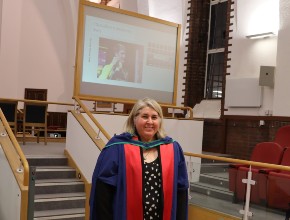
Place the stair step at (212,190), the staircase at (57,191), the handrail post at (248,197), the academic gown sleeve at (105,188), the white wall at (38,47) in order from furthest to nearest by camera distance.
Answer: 1. the white wall at (38,47)
2. the staircase at (57,191)
3. the stair step at (212,190)
4. the handrail post at (248,197)
5. the academic gown sleeve at (105,188)

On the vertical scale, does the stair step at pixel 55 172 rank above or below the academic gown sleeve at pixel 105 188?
below

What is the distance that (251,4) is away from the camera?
27.2ft

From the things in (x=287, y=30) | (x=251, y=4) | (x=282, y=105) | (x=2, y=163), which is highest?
(x=251, y=4)

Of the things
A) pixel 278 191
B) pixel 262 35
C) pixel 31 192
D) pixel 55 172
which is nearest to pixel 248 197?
pixel 278 191

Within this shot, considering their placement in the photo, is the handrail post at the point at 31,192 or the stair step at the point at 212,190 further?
the stair step at the point at 212,190

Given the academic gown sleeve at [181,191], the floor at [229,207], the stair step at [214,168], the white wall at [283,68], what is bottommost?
the floor at [229,207]

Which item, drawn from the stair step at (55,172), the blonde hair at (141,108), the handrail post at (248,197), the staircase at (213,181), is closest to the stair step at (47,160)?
the stair step at (55,172)

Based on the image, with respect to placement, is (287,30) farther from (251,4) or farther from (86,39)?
(86,39)

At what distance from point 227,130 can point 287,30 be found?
8.29 feet

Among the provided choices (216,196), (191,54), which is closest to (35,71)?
(191,54)

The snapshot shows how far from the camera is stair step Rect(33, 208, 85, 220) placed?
494cm

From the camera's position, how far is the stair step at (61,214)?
4938 mm

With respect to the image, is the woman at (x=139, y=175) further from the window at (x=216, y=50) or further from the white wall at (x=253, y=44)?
the window at (x=216, y=50)

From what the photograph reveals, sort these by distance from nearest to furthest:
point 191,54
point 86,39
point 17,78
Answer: point 86,39, point 191,54, point 17,78
